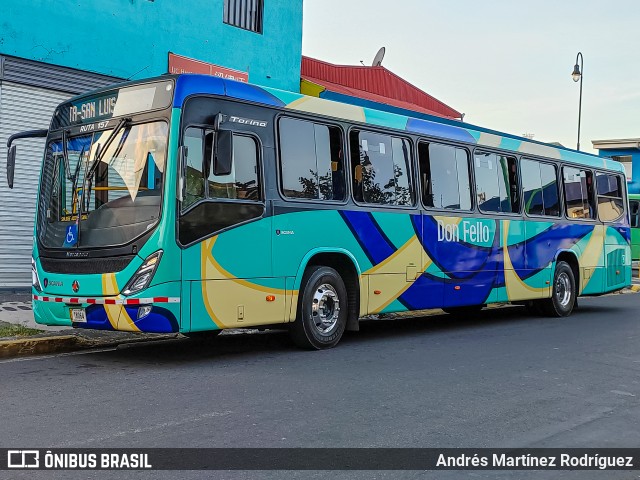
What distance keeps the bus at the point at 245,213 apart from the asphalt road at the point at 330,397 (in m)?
0.64

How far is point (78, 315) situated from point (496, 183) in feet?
25.2

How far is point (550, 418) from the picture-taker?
6.45 metres

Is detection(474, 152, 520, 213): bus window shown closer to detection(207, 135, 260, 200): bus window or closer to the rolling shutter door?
detection(207, 135, 260, 200): bus window

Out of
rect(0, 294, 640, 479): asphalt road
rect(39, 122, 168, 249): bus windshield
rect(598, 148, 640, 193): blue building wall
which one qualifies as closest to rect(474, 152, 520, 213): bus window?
rect(0, 294, 640, 479): asphalt road

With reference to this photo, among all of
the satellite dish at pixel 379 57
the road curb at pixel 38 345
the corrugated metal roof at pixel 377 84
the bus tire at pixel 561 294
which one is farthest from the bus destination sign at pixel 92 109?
the satellite dish at pixel 379 57

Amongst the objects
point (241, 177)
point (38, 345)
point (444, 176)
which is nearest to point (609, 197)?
point (444, 176)

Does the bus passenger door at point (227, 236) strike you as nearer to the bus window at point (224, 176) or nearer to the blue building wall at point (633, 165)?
the bus window at point (224, 176)

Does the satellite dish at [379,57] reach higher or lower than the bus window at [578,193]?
higher

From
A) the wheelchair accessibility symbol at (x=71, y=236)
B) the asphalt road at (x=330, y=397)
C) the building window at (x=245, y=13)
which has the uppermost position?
the building window at (x=245, y=13)

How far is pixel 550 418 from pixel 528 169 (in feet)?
28.6

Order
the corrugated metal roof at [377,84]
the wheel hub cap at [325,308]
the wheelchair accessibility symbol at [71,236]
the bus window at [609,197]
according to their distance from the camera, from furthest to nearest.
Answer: the corrugated metal roof at [377,84] → the bus window at [609,197] → the wheel hub cap at [325,308] → the wheelchair accessibility symbol at [71,236]

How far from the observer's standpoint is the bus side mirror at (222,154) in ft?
28.1

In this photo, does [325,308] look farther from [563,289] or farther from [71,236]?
[563,289]

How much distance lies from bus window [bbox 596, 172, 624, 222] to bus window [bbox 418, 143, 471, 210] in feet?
16.7
